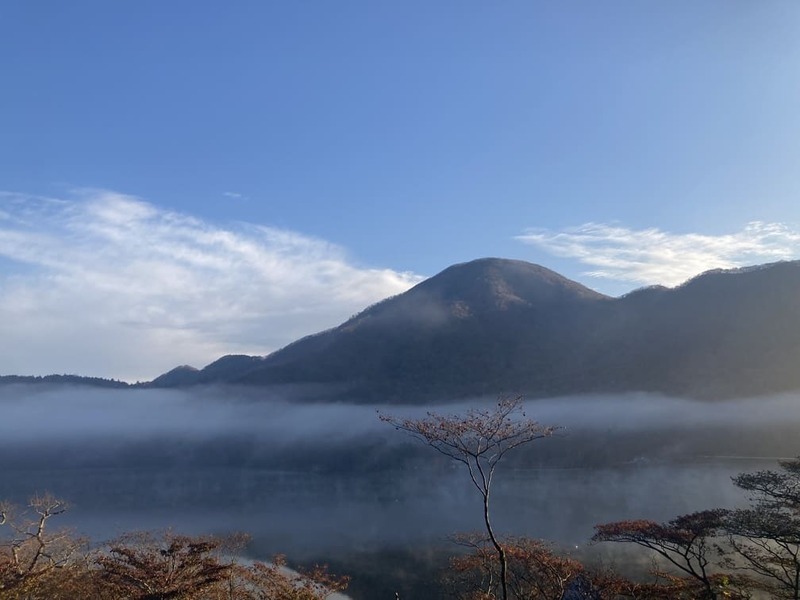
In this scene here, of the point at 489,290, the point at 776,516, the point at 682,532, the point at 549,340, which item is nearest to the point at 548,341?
the point at 549,340

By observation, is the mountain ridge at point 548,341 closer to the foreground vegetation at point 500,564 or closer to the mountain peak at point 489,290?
the mountain peak at point 489,290

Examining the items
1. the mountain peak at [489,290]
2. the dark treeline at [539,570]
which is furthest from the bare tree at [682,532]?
the mountain peak at [489,290]

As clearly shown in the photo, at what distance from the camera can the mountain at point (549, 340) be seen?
306 ft

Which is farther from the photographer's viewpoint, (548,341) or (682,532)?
(548,341)

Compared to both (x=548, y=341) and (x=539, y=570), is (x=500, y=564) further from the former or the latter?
(x=548, y=341)

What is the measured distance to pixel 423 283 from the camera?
149375 mm

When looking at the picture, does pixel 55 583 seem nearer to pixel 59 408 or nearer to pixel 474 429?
pixel 474 429

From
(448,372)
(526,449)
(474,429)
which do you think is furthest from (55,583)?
(448,372)

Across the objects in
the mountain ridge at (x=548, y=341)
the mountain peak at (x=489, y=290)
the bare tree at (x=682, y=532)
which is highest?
the mountain peak at (x=489, y=290)

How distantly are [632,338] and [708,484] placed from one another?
2085 inches

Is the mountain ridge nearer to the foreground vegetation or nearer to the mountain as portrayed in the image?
the mountain

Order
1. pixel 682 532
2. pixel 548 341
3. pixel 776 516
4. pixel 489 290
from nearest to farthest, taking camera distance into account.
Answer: pixel 776 516, pixel 682 532, pixel 548 341, pixel 489 290

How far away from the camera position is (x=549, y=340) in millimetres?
117312

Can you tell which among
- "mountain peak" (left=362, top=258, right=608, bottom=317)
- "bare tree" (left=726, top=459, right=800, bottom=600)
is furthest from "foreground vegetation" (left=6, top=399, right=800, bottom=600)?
"mountain peak" (left=362, top=258, right=608, bottom=317)
